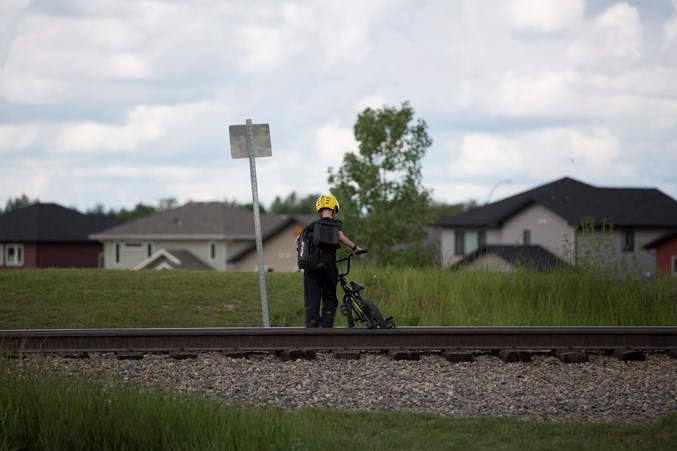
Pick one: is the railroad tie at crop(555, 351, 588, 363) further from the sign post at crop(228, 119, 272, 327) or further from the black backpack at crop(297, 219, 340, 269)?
the sign post at crop(228, 119, 272, 327)

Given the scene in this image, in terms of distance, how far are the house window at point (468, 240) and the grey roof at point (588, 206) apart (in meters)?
0.83

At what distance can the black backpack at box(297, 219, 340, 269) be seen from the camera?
11.6 metres

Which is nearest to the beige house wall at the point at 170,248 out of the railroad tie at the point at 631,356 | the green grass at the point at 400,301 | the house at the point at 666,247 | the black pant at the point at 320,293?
the house at the point at 666,247

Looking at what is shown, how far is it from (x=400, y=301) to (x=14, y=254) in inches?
2467

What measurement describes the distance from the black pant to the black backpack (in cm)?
18

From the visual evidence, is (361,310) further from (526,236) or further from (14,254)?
(14,254)

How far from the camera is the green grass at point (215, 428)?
6844 mm

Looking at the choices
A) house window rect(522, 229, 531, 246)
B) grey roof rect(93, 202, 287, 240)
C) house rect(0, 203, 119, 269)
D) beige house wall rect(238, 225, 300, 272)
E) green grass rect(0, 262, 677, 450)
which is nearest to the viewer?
green grass rect(0, 262, 677, 450)

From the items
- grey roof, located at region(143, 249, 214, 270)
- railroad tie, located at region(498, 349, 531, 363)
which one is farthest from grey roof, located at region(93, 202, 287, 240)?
railroad tie, located at region(498, 349, 531, 363)

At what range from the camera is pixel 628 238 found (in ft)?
201

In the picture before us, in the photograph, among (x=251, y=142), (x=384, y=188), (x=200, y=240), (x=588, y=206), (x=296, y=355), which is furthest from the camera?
(x=200, y=240)

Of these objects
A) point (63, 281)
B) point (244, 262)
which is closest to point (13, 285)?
point (63, 281)

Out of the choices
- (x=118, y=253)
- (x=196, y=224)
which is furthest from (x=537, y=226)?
(x=118, y=253)

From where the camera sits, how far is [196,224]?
7094 centimetres
